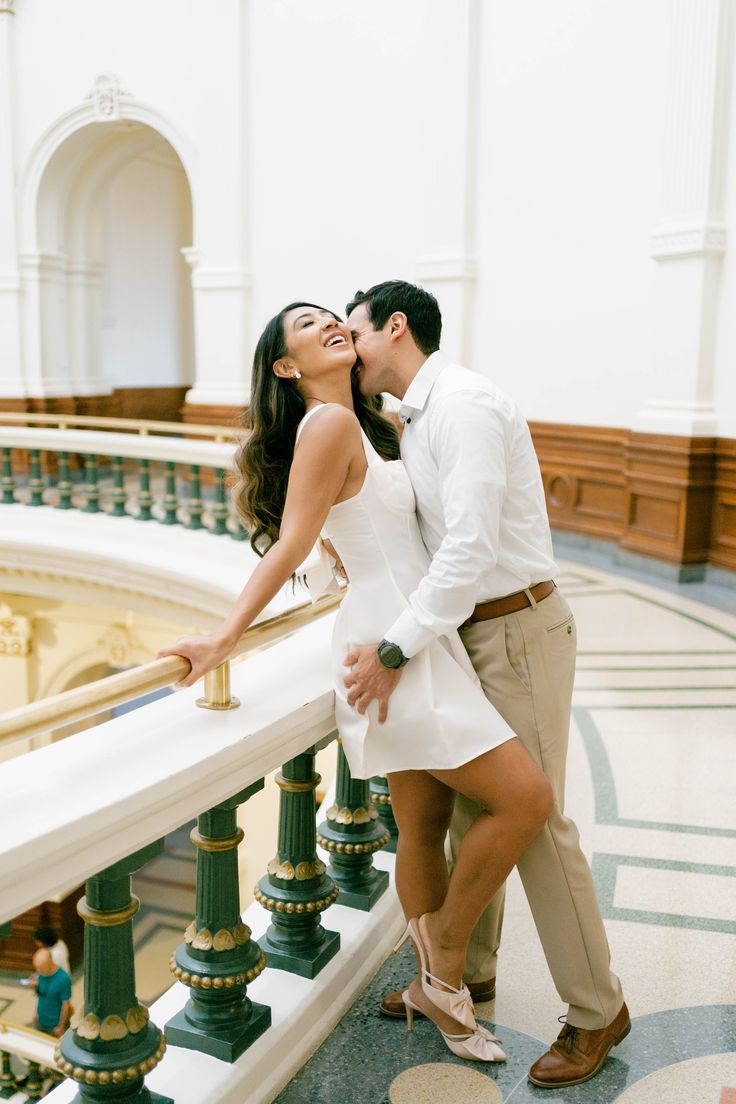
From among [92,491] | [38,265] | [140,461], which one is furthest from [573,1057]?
[38,265]

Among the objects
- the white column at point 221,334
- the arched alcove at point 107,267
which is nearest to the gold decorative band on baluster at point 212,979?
the white column at point 221,334

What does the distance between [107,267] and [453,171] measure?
7.11 meters

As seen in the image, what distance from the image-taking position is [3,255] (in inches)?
527

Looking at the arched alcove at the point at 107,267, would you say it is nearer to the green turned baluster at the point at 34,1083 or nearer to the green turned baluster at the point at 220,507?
the green turned baluster at the point at 220,507

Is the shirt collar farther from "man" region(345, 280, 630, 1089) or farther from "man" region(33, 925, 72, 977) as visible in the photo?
"man" region(33, 925, 72, 977)

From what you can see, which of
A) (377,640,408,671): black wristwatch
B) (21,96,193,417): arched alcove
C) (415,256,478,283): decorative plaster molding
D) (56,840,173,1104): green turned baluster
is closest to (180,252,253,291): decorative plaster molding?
(21,96,193,417): arched alcove

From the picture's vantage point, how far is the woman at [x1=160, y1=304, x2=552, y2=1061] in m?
1.96

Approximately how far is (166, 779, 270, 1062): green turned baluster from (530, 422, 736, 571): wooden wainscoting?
6322 millimetres

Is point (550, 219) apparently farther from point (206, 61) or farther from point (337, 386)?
point (337, 386)

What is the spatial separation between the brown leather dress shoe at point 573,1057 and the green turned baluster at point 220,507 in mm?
6043

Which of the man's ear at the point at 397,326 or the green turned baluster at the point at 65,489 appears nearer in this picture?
the man's ear at the point at 397,326

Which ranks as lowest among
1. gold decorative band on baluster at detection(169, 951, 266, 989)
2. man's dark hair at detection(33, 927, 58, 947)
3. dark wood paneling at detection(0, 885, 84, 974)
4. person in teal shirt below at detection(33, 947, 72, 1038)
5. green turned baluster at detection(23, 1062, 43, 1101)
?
dark wood paneling at detection(0, 885, 84, 974)

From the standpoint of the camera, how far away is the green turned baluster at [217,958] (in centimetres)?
191

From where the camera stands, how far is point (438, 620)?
6.31 ft
